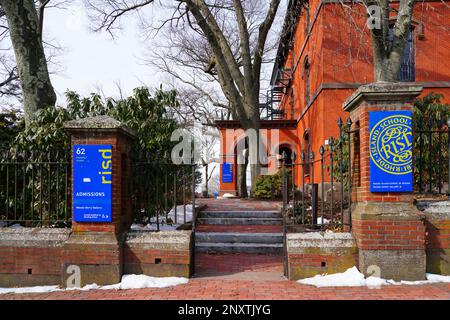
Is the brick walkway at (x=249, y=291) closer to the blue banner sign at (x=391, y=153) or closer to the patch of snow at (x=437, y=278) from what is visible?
the patch of snow at (x=437, y=278)

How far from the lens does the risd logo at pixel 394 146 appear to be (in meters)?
6.08

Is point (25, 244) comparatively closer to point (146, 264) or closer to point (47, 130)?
point (146, 264)

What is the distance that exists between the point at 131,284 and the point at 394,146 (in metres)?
4.28

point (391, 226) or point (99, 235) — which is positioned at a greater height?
→ point (391, 226)

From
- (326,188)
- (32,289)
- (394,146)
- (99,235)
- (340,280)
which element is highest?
(394,146)

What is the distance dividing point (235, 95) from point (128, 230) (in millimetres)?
10717

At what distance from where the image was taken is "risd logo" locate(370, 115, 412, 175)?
608 cm

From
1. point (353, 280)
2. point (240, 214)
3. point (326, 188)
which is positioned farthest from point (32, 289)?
point (326, 188)

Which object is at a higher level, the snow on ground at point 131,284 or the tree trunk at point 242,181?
the tree trunk at point 242,181

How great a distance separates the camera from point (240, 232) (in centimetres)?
944

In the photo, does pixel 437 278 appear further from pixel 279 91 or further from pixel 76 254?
pixel 279 91

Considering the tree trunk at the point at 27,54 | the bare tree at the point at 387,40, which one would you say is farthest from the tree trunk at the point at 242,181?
the tree trunk at the point at 27,54

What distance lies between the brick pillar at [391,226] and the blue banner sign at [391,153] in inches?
Answer: 3.3

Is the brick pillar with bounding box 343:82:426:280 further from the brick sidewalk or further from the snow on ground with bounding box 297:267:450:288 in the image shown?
the brick sidewalk
